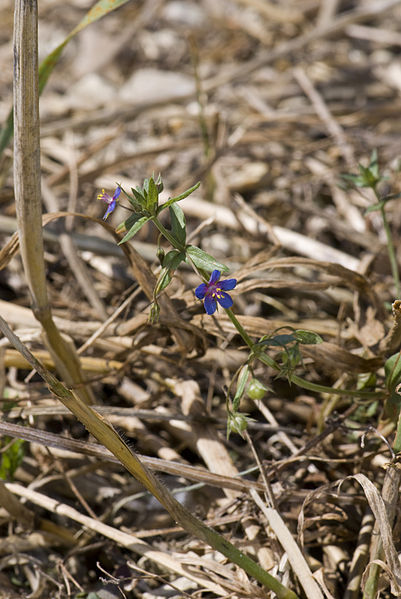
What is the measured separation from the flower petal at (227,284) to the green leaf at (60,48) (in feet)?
3.14

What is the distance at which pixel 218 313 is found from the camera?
65.4 inches

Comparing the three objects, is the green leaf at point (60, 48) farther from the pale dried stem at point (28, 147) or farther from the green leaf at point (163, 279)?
the green leaf at point (163, 279)

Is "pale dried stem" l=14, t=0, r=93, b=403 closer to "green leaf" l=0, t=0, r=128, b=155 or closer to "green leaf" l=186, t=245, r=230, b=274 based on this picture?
"green leaf" l=186, t=245, r=230, b=274

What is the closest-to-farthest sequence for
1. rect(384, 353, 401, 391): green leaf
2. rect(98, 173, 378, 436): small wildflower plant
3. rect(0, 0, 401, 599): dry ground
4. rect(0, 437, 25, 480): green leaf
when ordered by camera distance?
1. rect(98, 173, 378, 436): small wildflower plant
2. rect(384, 353, 401, 391): green leaf
3. rect(0, 0, 401, 599): dry ground
4. rect(0, 437, 25, 480): green leaf

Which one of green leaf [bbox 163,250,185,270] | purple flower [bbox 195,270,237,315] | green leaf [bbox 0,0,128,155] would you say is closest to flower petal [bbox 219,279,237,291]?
purple flower [bbox 195,270,237,315]

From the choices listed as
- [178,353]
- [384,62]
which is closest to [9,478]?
[178,353]

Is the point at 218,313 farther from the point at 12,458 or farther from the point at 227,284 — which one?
the point at 12,458

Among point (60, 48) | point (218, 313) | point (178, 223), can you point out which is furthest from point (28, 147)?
point (60, 48)

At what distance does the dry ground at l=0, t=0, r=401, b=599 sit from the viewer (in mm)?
1705

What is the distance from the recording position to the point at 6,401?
1816 mm

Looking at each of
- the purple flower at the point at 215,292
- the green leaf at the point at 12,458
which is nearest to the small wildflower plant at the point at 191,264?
the purple flower at the point at 215,292

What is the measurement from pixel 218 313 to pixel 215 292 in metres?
0.27

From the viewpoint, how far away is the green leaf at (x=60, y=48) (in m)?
1.89

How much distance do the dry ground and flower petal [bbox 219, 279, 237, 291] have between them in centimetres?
38
